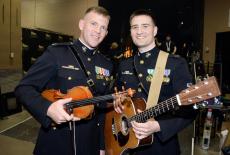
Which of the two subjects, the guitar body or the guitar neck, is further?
the guitar body

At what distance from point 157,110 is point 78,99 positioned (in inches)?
17.8

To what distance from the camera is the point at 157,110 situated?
1.66 m

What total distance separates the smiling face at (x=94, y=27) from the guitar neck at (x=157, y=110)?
1.88 ft

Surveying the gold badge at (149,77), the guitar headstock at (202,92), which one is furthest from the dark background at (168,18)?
the guitar headstock at (202,92)

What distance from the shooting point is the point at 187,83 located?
1.82m

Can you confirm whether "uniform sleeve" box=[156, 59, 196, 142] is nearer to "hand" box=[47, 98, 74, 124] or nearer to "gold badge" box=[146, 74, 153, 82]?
"gold badge" box=[146, 74, 153, 82]

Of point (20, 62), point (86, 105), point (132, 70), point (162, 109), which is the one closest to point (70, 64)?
point (86, 105)

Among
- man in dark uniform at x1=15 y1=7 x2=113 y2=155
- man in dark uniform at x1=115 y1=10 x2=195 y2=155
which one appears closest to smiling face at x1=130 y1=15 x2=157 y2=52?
man in dark uniform at x1=115 y1=10 x2=195 y2=155

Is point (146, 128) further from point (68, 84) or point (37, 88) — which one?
point (37, 88)

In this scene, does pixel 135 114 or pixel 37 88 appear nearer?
pixel 37 88

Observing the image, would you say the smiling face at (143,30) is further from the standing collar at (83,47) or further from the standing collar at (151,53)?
the standing collar at (83,47)

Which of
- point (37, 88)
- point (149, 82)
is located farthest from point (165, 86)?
point (37, 88)

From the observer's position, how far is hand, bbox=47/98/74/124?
156 cm

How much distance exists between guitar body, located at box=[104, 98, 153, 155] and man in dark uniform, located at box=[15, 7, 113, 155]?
94mm
